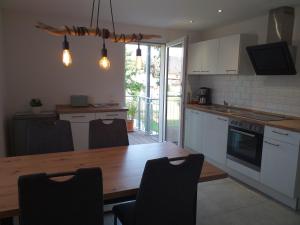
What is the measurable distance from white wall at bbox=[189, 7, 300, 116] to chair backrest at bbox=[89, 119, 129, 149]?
2282mm

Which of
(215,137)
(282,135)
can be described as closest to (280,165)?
(282,135)

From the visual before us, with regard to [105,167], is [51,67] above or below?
above

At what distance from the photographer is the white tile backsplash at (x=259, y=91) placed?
325cm

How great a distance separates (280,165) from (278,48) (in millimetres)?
1422

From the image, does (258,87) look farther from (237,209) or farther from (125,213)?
(125,213)

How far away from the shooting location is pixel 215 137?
152 inches

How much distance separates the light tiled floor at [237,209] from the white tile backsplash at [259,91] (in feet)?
4.09

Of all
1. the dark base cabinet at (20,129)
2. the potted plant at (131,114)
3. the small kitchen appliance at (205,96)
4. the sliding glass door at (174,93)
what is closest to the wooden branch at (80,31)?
the dark base cabinet at (20,129)

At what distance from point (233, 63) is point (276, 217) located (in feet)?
7.18

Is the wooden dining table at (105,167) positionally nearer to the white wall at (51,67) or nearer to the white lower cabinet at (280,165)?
the white lower cabinet at (280,165)

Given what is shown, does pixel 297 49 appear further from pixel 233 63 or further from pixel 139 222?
pixel 139 222

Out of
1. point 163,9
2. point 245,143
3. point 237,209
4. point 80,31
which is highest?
point 163,9

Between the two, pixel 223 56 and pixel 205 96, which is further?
pixel 205 96

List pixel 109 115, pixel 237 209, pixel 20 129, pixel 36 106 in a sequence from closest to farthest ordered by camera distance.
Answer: pixel 237 209, pixel 20 129, pixel 36 106, pixel 109 115
